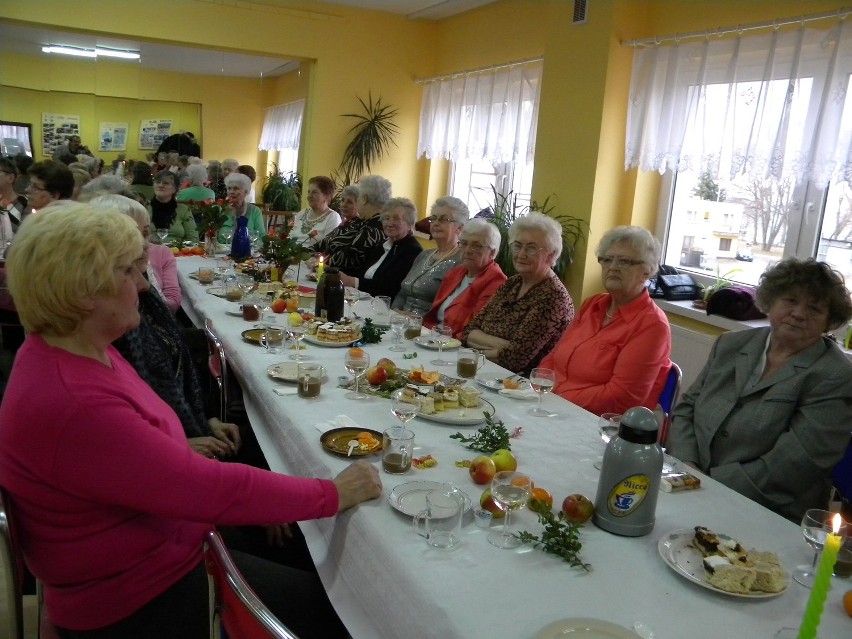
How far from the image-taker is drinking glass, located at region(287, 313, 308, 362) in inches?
97.4

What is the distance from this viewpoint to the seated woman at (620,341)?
2.44 metres

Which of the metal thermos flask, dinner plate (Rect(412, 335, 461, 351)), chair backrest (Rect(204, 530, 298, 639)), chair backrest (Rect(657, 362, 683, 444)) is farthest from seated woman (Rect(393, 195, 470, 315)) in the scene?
chair backrest (Rect(204, 530, 298, 639))

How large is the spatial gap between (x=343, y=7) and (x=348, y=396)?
5.67 meters

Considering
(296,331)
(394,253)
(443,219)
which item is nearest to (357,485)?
(296,331)

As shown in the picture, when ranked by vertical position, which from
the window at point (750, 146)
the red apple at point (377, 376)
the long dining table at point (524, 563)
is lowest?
the long dining table at point (524, 563)

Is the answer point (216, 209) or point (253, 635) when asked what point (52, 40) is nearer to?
point (216, 209)

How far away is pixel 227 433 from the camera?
91.2 inches

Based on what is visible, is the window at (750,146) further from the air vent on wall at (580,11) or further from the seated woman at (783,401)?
the seated woman at (783,401)

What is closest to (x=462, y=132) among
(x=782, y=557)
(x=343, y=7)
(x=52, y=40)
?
(x=343, y=7)

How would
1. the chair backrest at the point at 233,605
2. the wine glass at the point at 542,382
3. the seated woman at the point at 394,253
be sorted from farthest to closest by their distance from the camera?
1. the seated woman at the point at 394,253
2. the wine glass at the point at 542,382
3. the chair backrest at the point at 233,605

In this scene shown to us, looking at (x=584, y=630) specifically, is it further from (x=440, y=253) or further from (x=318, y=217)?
(x=318, y=217)

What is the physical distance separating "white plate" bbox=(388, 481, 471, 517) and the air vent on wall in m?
3.97

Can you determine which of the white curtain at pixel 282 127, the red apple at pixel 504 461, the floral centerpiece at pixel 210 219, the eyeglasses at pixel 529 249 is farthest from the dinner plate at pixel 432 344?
the white curtain at pixel 282 127

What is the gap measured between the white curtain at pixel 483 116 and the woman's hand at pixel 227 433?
11.9 feet
